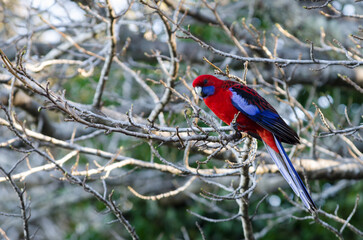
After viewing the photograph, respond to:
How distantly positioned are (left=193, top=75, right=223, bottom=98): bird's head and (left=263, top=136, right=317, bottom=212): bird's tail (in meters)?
0.65

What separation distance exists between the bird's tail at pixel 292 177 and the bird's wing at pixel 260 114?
0.10m

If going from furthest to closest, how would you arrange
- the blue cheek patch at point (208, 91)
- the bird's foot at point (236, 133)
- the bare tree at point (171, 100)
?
the bare tree at point (171, 100), the blue cheek patch at point (208, 91), the bird's foot at point (236, 133)

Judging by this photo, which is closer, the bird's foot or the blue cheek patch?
the bird's foot

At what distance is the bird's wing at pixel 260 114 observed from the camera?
3.10 meters

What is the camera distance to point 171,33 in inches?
138

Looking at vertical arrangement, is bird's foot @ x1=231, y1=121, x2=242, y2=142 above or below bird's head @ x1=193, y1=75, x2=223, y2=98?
below

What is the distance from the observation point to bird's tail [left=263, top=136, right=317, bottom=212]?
2.69 metres

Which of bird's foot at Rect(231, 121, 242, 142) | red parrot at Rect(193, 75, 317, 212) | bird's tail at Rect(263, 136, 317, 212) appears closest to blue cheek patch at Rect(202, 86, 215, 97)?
red parrot at Rect(193, 75, 317, 212)

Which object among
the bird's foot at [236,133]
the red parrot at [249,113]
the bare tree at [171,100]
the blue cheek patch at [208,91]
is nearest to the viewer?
the bird's foot at [236,133]

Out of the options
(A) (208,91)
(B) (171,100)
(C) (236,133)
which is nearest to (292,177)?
(C) (236,133)

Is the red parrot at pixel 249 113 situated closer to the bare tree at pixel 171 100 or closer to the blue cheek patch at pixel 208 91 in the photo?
the blue cheek patch at pixel 208 91

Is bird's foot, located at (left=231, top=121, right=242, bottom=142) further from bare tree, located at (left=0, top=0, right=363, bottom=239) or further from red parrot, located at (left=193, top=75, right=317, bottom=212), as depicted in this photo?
bare tree, located at (left=0, top=0, right=363, bottom=239)

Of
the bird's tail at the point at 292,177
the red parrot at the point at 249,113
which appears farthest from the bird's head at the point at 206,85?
the bird's tail at the point at 292,177

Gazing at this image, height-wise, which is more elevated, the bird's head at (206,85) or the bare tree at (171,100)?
the bare tree at (171,100)
